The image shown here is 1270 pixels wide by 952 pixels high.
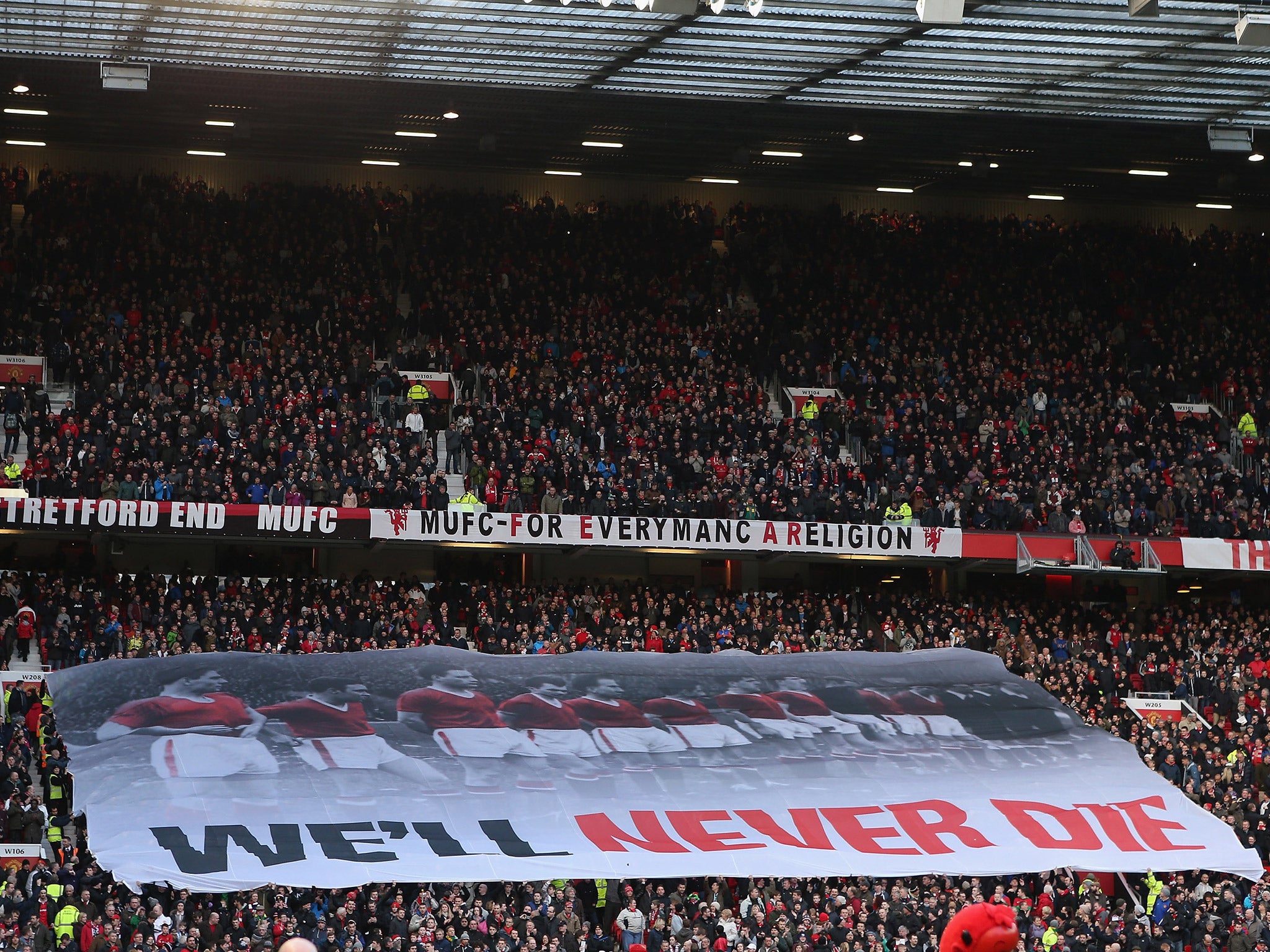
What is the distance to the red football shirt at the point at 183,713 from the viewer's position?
3164 centimetres

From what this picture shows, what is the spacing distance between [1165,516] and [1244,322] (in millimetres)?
11915

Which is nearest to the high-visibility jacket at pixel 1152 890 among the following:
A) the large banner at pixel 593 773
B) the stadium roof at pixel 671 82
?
the large banner at pixel 593 773

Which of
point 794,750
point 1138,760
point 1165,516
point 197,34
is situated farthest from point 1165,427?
point 197,34

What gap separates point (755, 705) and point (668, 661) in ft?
6.71

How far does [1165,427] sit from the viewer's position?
4616cm

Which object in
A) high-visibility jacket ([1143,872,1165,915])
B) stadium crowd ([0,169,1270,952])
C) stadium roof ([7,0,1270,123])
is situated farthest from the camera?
stadium roof ([7,0,1270,123])

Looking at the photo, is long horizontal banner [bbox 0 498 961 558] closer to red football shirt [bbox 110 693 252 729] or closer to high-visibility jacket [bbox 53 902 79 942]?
red football shirt [bbox 110 693 252 729]

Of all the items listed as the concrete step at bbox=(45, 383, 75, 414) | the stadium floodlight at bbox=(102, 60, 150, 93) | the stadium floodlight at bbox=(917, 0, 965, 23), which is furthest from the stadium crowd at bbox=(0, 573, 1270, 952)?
the stadium floodlight at bbox=(917, 0, 965, 23)

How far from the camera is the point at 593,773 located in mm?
32844

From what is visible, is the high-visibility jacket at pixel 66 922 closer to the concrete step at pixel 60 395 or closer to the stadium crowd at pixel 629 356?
the stadium crowd at pixel 629 356

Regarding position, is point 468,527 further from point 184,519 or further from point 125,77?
point 125,77

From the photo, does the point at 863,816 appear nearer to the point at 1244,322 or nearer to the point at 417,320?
the point at 417,320

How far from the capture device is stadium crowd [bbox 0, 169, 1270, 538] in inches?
1563

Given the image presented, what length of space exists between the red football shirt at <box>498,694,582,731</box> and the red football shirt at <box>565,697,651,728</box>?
0.21 meters
